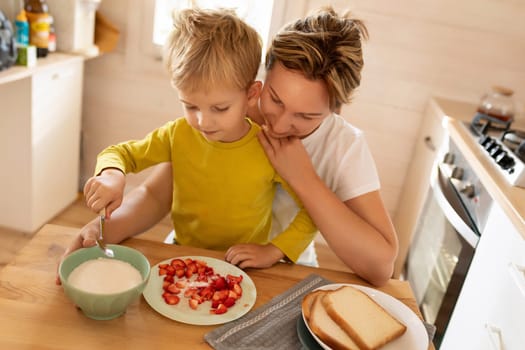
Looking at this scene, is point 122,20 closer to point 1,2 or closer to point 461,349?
point 1,2

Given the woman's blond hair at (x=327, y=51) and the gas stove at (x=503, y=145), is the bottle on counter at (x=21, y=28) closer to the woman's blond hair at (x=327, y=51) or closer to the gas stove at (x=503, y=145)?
the woman's blond hair at (x=327, y=51)

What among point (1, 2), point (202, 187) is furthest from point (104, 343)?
point (1, 2)

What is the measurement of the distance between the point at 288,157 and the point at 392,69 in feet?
5.07

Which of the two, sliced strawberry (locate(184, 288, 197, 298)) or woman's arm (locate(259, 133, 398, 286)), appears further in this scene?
woman's arm (locate(259, 133, 398, 286))

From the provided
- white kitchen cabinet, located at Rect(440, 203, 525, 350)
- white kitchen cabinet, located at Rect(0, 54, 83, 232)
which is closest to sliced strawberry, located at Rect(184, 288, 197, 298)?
white kitchen cabinet, located at Rect(440, 203, 525, 350)

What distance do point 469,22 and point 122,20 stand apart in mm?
1722

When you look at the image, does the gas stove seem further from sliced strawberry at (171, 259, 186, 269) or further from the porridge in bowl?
the porridge in bowl

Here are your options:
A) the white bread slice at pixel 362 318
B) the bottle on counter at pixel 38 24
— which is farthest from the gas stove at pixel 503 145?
the bottle on counter at pixel 38 24

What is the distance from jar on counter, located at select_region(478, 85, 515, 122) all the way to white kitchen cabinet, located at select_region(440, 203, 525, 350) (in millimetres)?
705

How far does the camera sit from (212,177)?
1.18 meters

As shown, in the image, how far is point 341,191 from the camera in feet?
4.00

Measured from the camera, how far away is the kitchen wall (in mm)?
2375

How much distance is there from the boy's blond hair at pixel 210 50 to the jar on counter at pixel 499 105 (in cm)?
134

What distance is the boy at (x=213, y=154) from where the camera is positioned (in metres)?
1.00
